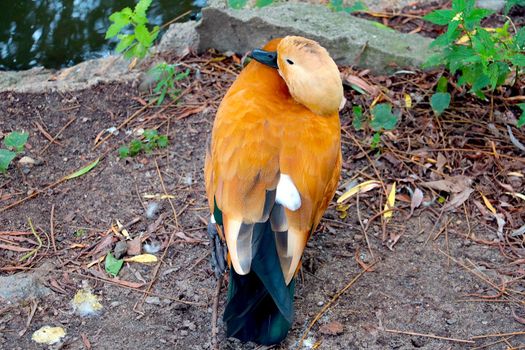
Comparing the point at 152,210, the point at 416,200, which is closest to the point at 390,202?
the point at 416,200

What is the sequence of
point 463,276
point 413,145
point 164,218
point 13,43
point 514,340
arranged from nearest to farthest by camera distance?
point 514,340, point 463,276, point 164,218, point 413,145, point 13,43

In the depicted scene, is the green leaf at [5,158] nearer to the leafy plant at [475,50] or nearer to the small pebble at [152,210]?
the small pebble at [152,210]

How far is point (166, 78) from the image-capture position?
183 inches

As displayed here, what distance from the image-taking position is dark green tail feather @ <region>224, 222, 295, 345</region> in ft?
9.73

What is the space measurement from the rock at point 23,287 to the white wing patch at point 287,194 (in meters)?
1.31

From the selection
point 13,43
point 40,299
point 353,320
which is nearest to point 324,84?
point 353,320

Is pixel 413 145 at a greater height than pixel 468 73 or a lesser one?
lesser

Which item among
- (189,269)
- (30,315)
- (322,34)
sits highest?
(322,34)

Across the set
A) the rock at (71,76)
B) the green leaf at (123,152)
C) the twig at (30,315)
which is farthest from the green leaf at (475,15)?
the twig at (30,315)

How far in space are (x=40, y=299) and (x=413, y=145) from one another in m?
2.38

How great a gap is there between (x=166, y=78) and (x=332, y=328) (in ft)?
7.08

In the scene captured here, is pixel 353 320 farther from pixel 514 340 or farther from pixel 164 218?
pixel 164 218

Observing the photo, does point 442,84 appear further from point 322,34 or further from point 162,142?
point 162,142

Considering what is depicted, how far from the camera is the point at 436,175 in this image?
164 inches
